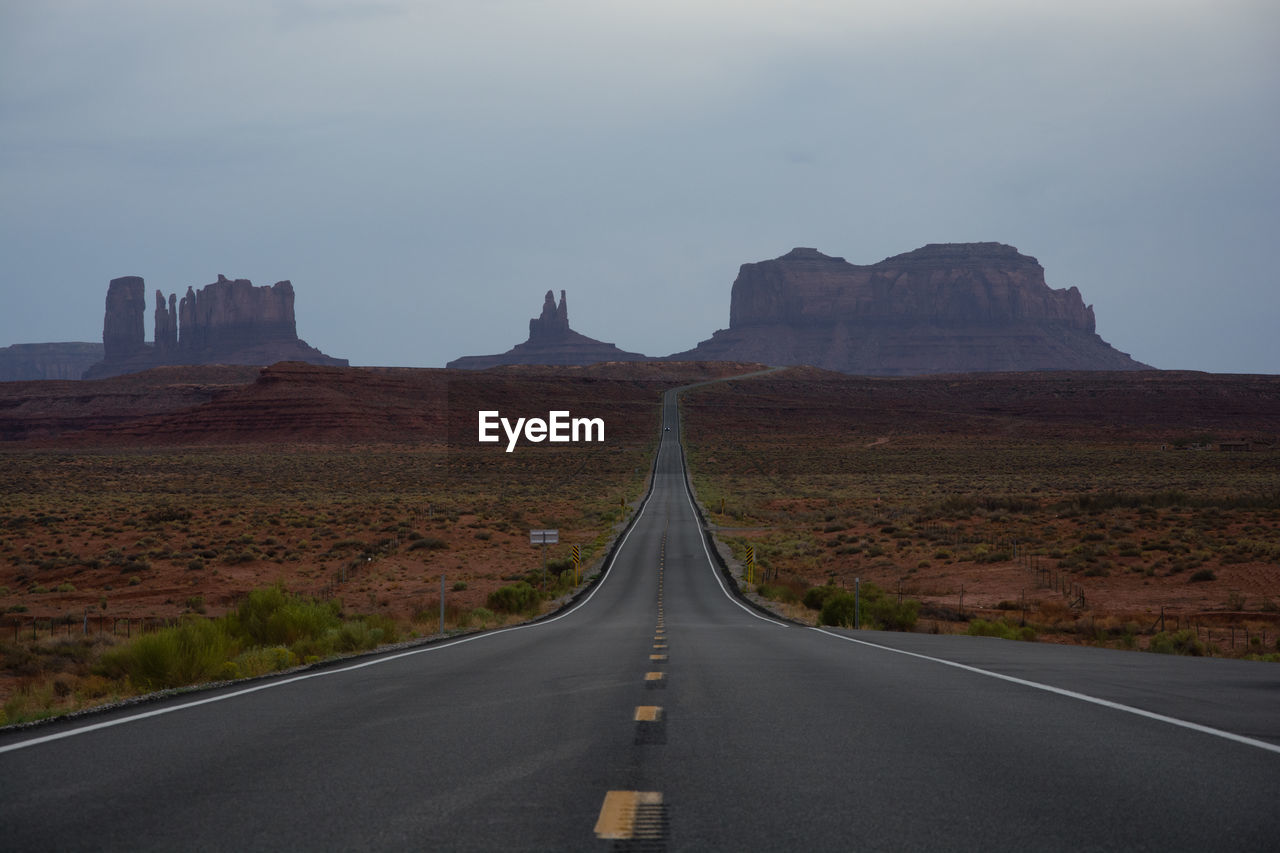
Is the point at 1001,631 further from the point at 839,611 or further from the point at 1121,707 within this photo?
the point at 1121,707

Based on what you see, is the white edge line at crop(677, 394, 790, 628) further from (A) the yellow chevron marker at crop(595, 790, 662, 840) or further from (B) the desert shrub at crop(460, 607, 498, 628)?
(A) the yellow chevron marker at crop(595, 790, 662, 840)

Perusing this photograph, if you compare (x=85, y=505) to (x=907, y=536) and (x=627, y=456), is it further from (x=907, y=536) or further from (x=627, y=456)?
(x=627, y=456)

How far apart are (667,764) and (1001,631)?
20.8 m

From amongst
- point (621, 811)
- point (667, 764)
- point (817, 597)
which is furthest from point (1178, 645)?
point (621, 811)

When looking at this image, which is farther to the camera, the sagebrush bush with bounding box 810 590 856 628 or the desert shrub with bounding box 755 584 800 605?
the desert shrub with bounding box 755 584 800 605

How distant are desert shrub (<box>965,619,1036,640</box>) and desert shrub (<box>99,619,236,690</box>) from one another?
1740 centimetres

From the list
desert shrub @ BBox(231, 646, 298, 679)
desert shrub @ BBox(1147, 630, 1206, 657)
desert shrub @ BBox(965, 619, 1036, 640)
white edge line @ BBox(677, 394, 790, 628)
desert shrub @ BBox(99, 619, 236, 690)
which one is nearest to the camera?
desert shrub @ BBox(99, 619, 236, 690)

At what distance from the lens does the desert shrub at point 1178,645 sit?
69.1 feet

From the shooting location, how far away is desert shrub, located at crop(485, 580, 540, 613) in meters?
31.8

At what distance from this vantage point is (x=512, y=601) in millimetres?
31891

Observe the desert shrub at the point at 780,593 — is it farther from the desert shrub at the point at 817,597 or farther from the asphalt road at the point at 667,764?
the asphalt road at the point at 667,764

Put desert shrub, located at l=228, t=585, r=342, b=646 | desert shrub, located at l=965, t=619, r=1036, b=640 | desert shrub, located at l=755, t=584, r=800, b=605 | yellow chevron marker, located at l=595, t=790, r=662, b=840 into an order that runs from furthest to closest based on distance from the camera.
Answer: desert shrub, located at l=755, t=584, r=800, b=605, desert shrub, located at l=965, t=619, r=1036, b=640, desert shrub, located at l=228, t=585, r=342, b=646, yellow chevron marker, located at l=595, t=790, r=662, b=840

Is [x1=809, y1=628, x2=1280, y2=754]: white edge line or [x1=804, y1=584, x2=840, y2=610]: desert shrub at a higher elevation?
[x1=809, y1=628, x2=1280, y2=754]: white edge line

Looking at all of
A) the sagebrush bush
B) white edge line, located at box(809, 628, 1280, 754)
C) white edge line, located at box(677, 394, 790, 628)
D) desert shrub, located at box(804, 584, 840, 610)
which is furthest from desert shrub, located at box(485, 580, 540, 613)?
white edge line, located at box(809, 628, 1280, 754)
